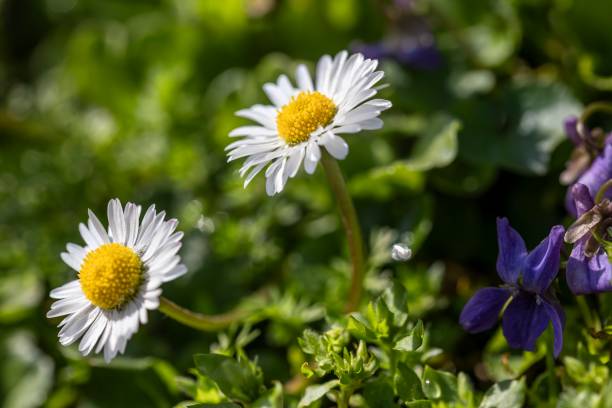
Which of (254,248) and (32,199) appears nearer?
(254,248)

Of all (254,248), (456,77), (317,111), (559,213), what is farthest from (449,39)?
(317,111)

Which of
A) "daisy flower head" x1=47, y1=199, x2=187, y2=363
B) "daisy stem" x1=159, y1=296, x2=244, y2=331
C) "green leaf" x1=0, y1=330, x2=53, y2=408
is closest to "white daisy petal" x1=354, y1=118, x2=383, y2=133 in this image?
"daisy flower head" x1=47, y1=199, x2=187, y2=363

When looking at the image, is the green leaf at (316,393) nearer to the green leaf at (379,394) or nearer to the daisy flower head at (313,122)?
the green leaf at (379,394)

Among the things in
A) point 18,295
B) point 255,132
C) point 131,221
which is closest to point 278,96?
point 255,132

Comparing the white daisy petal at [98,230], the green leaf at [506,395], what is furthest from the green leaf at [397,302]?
the white daisy petal at [98,230]

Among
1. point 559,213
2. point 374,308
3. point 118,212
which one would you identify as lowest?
point 559,213

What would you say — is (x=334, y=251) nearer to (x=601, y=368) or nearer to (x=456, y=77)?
(x=456, y=77)
